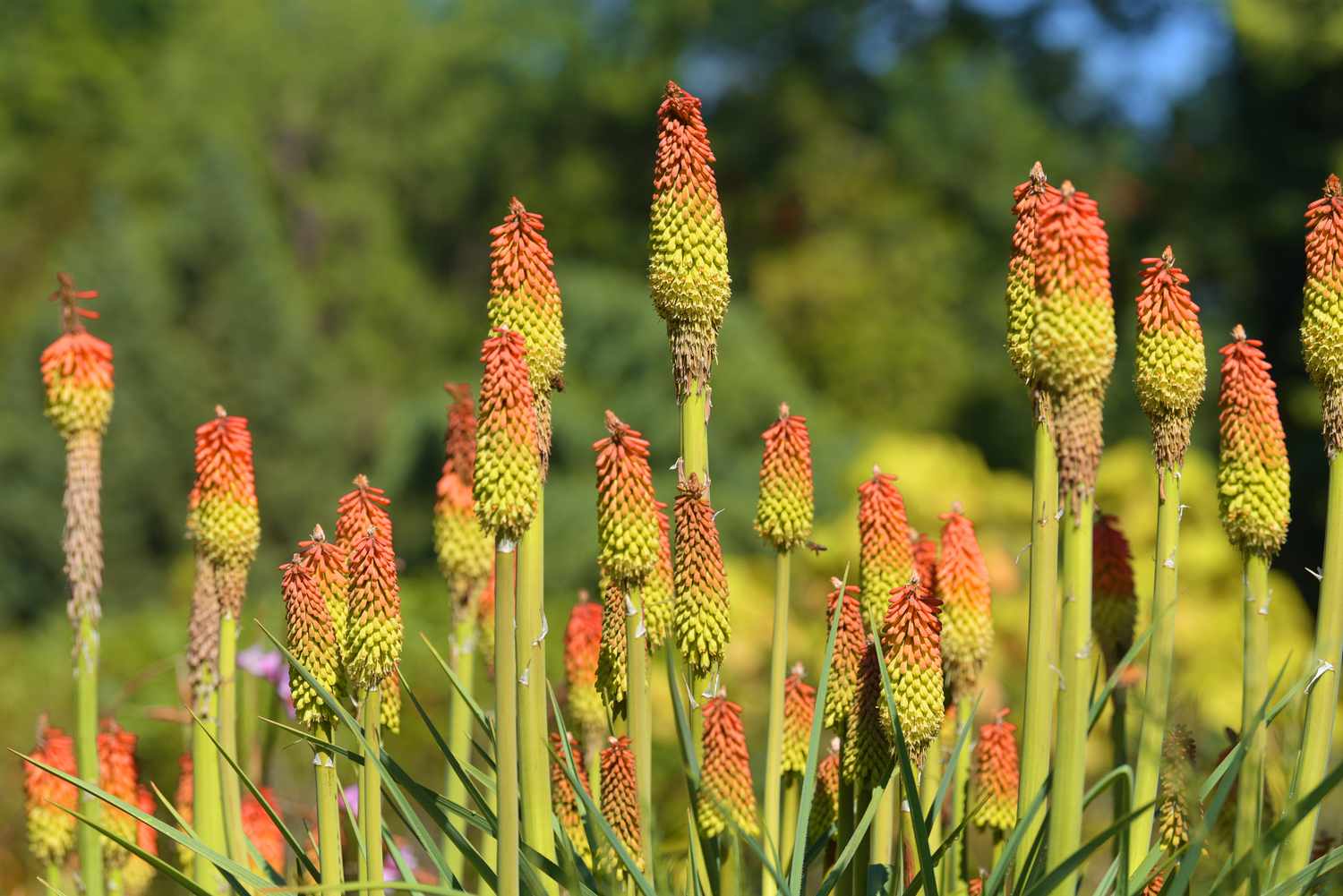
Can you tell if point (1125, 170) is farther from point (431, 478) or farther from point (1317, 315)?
point (1317, 315)

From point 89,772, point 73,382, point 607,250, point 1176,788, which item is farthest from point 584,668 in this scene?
point 607,250

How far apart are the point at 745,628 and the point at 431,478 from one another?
4904mm

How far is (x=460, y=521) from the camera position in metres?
3.17

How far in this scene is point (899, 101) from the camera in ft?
71.4

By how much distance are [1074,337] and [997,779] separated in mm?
1242

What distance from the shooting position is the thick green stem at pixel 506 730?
1.96m

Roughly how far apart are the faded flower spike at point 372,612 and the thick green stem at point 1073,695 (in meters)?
0.96

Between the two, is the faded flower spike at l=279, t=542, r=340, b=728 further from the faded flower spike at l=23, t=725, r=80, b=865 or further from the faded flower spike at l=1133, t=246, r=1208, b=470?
the faded flower spike at l=1133, t=246, r=1208, b=470

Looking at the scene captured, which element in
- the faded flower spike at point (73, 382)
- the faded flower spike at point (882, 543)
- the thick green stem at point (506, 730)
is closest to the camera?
the thick green stem at point (506, 730)

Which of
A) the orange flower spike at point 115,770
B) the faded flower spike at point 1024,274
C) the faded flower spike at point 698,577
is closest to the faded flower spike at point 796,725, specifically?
the faded flower spike at point 698,577

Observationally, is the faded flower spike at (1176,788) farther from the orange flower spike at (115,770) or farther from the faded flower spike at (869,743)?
the orange flower spike at (115,770)

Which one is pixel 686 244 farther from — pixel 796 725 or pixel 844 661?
pixel 796 725

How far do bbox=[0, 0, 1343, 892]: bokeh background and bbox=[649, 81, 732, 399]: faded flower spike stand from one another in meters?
5.93

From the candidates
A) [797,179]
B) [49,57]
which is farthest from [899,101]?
[49,57]
